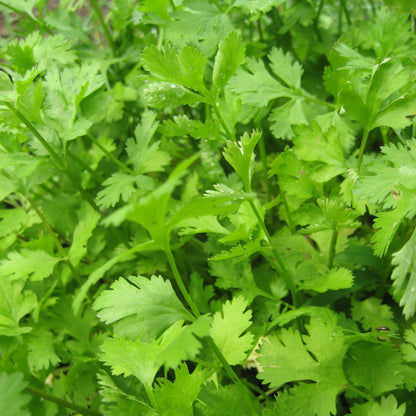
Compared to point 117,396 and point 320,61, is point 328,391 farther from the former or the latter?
point 320,61

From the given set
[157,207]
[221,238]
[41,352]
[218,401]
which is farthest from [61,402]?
[157,207]

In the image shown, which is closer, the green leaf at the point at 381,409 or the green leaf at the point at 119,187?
the green leaf at the point at 381,409

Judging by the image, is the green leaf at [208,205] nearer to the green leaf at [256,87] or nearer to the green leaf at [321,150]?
the green leaf at [321,150]

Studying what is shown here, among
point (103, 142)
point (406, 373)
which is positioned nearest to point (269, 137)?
point (103, 142)

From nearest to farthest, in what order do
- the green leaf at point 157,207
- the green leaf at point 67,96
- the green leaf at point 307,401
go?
1. the green leaf at point 157,207
2. the green leaf at point 307,401
3. the green leaf at point 67,96

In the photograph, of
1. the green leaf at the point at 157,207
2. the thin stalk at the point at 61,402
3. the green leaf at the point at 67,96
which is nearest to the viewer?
the green leaf at the point at 157,207

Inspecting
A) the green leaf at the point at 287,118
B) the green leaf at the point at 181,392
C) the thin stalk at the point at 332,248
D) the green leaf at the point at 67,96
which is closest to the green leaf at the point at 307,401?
the green leaf at the point at 181,392

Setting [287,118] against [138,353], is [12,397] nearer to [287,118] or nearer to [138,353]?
[138,353]
